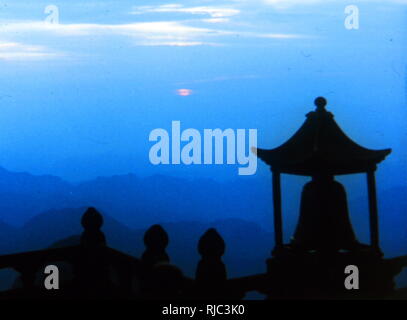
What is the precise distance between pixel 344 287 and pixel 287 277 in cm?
26

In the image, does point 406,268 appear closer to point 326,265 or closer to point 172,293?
point 326,265

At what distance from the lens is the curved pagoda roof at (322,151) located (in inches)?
143

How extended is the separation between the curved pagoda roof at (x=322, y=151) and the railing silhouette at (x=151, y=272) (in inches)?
16.0

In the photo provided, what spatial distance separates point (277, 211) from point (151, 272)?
2.08 feet

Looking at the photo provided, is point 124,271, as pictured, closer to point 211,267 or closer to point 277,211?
point 211,267

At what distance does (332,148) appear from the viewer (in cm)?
364

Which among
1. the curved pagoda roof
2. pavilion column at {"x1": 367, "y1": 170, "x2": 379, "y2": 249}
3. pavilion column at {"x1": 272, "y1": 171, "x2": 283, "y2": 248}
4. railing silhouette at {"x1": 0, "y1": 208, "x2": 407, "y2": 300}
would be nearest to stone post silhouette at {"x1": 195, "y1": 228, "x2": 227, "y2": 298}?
railing silhouette at {"x1": 0, "y1": 208, "x2": 407, "y2": 300}

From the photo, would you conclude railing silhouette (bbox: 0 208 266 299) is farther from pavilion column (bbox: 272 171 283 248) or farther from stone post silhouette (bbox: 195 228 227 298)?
pavilion column (bbox: 272 171 283 248)

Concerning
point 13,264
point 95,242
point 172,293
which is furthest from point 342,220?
point 13,264

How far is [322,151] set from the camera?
362cm

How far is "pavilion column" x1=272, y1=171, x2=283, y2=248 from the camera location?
12.1 feet

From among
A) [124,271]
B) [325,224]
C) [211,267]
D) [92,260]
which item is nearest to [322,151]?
[325,224]

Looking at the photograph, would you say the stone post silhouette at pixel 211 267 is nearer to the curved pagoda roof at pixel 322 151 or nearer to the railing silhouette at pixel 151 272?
the railing silhouette at pixel 151 272

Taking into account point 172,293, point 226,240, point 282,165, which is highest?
point 282,165
